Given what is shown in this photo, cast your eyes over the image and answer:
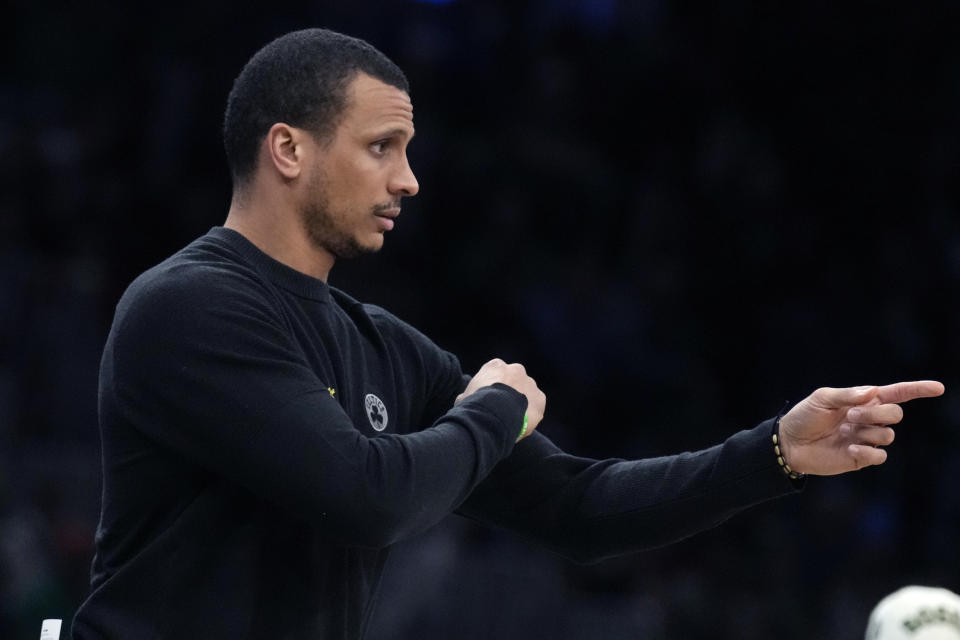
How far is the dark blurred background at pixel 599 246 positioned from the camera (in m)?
7.12

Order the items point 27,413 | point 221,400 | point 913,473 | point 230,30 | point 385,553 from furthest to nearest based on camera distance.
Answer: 1. point 230,30
2. point 913,473
3. point 27,413
4. point 385,553
5. point 221,400

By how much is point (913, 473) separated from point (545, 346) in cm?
242

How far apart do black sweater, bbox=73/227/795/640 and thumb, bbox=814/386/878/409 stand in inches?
25.4

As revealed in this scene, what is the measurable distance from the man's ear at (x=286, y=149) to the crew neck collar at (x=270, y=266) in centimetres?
16

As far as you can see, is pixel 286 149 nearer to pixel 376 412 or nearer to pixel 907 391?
pixel 376 412

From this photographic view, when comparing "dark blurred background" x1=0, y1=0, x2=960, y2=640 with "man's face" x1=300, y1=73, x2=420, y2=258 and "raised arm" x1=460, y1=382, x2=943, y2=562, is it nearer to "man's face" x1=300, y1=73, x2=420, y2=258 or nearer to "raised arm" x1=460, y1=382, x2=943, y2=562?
"raised arm" x1=460, y1=382, x2=943, y2=562

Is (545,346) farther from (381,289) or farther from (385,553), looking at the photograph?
(385,553)

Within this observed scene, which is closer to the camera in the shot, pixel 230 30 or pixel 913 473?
pixel 913 473

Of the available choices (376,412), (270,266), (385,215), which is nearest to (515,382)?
(376,412)

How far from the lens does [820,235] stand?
936 centimetres

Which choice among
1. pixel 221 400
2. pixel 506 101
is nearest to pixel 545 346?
pixel 506 101

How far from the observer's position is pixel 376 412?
290 centimetres

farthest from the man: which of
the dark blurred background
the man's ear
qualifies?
the dark blurred background

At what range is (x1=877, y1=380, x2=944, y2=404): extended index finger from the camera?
9.04 ft
